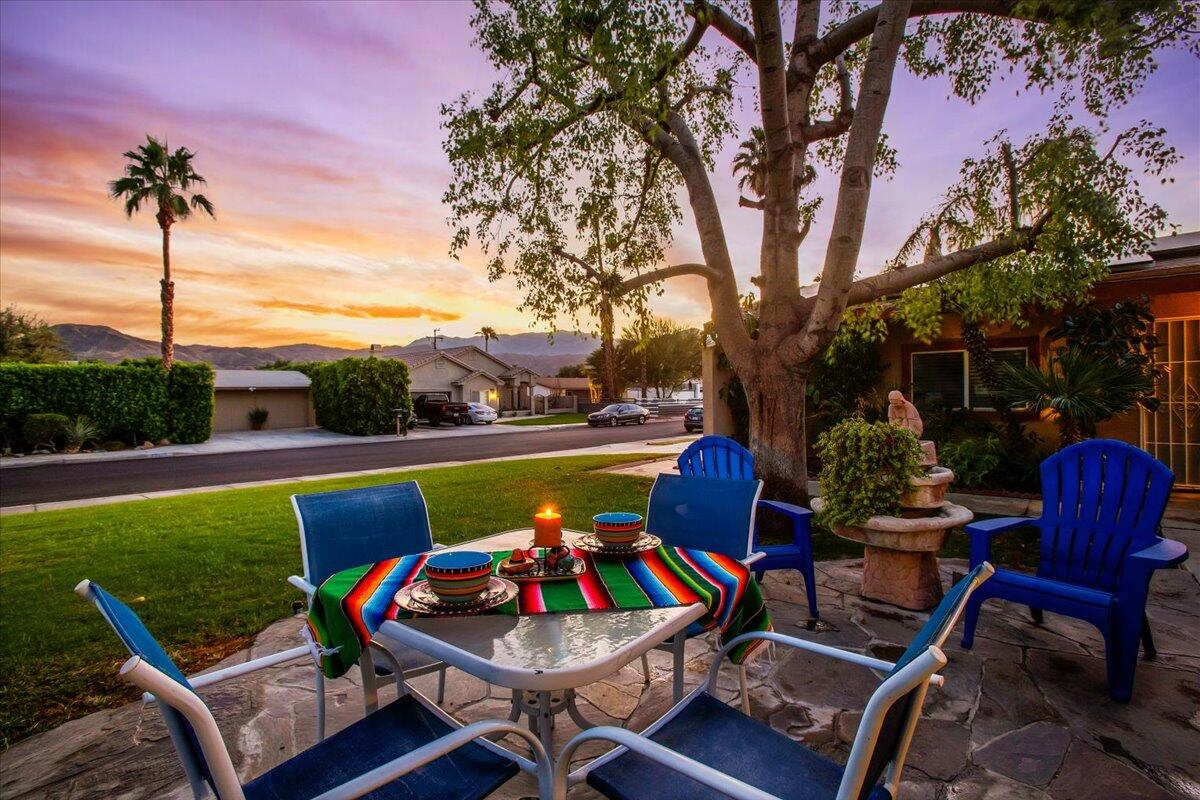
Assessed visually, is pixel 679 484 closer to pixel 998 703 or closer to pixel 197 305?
pixel 998 703

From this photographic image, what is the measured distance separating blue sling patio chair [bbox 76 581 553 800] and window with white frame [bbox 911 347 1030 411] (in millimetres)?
9980

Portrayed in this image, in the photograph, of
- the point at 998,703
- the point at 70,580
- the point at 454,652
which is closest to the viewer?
the point at 454,652

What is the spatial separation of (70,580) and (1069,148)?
33.5 ft

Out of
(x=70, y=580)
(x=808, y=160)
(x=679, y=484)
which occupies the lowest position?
(x=70, y=580)

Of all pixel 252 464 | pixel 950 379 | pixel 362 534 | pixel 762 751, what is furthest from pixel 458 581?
pixel 252 464

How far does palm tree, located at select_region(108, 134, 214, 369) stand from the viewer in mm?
22672

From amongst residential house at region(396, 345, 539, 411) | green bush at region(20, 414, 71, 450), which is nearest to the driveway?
green bush at region(20, 414, 71, 450)

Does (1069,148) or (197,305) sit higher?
(197,305)

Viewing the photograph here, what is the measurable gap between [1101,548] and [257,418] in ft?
106

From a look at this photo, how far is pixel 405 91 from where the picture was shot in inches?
307

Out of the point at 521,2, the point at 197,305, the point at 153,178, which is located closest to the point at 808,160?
the point at 521,2

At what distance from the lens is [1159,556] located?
2.71 m

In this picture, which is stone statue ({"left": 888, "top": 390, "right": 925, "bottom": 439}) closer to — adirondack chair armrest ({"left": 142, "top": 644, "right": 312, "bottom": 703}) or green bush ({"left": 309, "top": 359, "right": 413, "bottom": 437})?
adirondack chair armrest ({"left": 142, "top": 644, "right": 312, "bottom": 703})

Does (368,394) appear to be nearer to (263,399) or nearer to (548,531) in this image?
(263,399)
